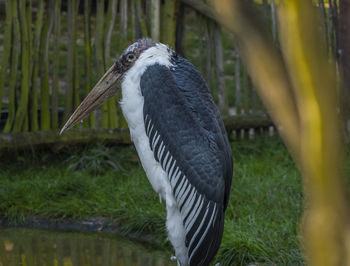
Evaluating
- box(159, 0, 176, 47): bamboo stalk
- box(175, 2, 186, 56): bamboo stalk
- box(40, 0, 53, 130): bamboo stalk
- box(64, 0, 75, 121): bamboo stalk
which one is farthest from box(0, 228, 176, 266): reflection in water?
box(175, 2, 186, 56): bamboo stalk

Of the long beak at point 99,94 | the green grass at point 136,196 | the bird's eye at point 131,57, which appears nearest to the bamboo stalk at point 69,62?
the green grass at point 136,196

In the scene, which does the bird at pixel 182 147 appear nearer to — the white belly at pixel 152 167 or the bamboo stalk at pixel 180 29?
the white belly at pixel 152 167

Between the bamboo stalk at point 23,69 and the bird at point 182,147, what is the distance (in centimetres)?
222

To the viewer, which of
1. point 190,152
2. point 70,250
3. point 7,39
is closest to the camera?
point 190,152

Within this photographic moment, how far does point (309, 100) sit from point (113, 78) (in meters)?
2.41

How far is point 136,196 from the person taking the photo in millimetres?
4078

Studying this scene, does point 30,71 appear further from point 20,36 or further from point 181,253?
point 181,253

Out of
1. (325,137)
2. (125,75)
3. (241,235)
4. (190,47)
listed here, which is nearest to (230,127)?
(241,235)

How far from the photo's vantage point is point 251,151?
5.48 meters

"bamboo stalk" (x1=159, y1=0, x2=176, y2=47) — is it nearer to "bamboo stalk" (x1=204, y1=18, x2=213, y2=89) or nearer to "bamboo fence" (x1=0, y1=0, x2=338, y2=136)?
"bamboo fence" (x1=0, y1=0, x2=338, y2=136)

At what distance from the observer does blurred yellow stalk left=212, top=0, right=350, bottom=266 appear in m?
0.54

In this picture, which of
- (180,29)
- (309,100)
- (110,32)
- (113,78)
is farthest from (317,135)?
(180,29)

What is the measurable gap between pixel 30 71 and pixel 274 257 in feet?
8.83

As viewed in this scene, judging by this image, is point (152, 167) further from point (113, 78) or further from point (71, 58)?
point (71, 58)
